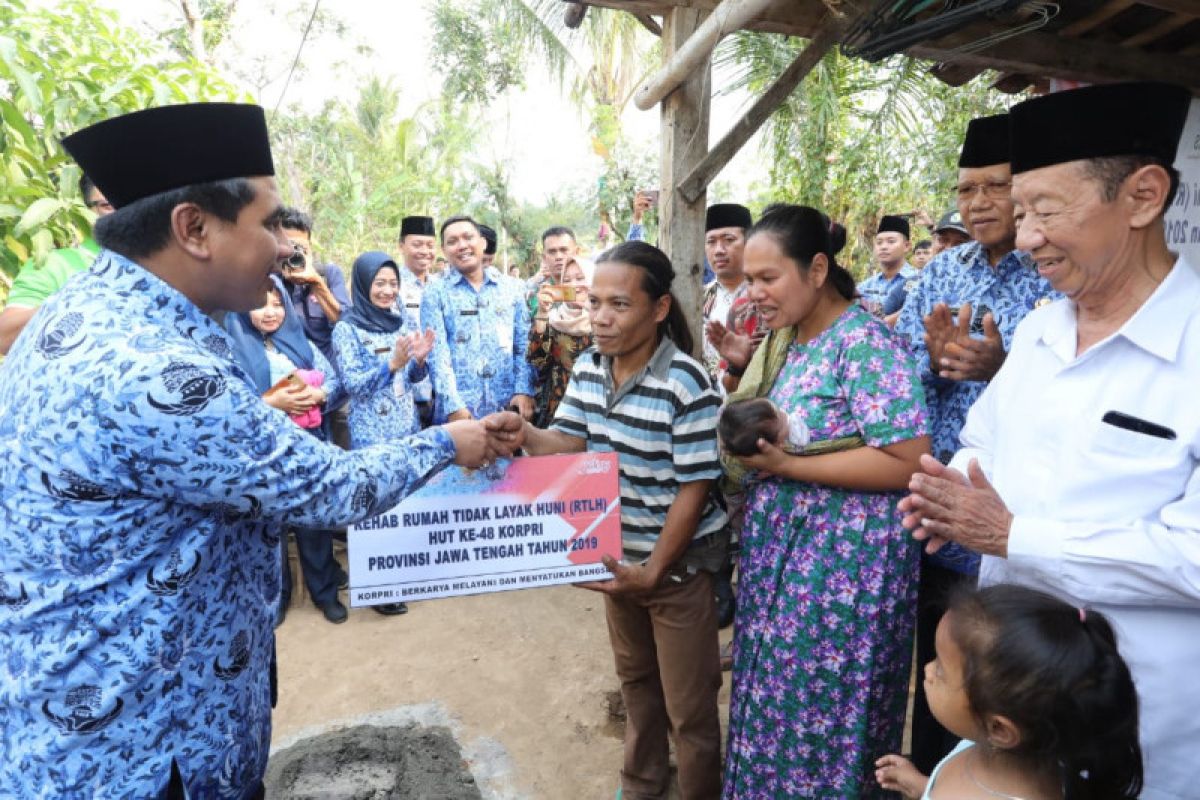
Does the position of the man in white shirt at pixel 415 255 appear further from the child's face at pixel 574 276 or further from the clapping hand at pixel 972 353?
the clapping hand at pixel 972 353

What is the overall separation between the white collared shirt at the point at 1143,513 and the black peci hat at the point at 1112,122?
298mm

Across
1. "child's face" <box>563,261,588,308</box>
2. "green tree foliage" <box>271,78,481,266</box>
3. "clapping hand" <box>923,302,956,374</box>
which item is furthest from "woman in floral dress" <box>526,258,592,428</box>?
"green tree foliage" <box>271,78,481,266</box>

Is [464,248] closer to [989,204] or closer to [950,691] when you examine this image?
[989,204]

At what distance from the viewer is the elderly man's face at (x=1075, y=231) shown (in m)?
1.58

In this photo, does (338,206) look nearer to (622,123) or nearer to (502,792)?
(622,123)

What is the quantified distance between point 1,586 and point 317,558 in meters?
3.66

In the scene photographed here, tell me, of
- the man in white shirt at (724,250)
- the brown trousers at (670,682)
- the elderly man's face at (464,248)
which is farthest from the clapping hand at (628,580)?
the elderly man's face at (464,248)

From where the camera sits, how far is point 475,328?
541cm

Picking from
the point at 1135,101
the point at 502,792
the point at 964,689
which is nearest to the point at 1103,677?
the point at 964,689

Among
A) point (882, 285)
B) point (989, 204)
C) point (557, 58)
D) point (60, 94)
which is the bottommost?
point (882, 285)

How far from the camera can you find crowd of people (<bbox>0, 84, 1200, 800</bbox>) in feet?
4.38

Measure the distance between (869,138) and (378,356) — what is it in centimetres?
650

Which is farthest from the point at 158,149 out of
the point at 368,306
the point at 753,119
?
the point at 368,306

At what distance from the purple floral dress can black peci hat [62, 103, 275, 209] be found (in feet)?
5.38
